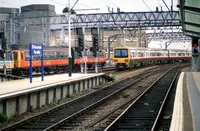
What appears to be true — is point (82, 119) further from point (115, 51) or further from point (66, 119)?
point (115, 51)

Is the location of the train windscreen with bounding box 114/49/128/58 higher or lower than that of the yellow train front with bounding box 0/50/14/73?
higher

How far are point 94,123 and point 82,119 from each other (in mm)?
1119

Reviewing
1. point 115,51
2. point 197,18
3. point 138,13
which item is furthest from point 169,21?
point 197,18

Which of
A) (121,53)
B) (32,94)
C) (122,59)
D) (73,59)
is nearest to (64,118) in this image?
(32,94)

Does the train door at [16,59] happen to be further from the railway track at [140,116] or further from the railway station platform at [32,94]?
the railway track at [140,116]

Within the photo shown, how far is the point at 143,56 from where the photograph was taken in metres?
58.4

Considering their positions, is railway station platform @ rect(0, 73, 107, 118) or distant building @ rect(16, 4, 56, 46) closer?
railway station platform @ rect(0, 73, 107, 118)

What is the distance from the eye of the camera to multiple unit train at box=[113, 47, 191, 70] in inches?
1925

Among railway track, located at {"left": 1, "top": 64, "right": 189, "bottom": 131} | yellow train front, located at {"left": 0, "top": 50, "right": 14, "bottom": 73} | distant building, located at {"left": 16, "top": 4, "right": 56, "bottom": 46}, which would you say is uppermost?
distant building, located at {"left": 16, "top": 4, "right": 56, "bottom": 46}

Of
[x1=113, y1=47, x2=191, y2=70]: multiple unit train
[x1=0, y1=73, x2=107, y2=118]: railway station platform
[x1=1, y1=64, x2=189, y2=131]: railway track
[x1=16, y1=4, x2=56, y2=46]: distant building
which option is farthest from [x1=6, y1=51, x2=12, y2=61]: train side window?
[x1=16, y1=4, x2=56, y2=46]: distant building

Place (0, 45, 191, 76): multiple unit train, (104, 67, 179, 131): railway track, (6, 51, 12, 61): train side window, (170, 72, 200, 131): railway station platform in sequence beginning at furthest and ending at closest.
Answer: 1. (0, 45, 191, 76): multiple unit train
2. (6, 51, 12, 61): train side window
3. (104, 67, 179, 131): railway track
4. (170, 72, 200, 131): railway station platform

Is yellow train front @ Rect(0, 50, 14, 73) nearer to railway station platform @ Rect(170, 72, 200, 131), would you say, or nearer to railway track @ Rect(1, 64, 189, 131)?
railway track @ Rect(1, 64, 189, 131)

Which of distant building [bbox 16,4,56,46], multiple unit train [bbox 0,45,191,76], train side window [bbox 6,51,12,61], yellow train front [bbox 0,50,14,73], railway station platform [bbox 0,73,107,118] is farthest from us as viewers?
distant building [bbox 16,4,56,46]

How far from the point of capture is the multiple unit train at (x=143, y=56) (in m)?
48.9
